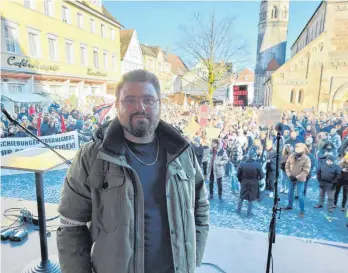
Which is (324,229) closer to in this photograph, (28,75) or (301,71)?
(301,71)

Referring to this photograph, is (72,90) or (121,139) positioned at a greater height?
(72,90)

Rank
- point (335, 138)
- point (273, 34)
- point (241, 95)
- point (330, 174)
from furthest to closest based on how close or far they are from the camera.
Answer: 1. point (273, 34)
2. point (335, 138)
3. point (330, 174)
4. point (241, 95)

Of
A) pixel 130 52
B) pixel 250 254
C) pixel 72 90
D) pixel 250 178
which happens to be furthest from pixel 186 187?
pixel 130 52

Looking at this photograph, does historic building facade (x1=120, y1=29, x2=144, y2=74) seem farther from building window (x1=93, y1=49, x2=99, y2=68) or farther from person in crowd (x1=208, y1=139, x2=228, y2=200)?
person in crowd (x1=208, y1=139, x2=228, y2=200)

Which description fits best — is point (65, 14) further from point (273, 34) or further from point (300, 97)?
point (273, 34)

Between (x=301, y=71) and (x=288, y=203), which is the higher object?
(x=301, y=71)

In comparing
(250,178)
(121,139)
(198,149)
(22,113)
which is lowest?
(250,178)

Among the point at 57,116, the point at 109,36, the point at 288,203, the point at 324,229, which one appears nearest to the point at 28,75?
the point at 57,116

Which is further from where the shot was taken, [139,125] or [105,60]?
[105,60]
